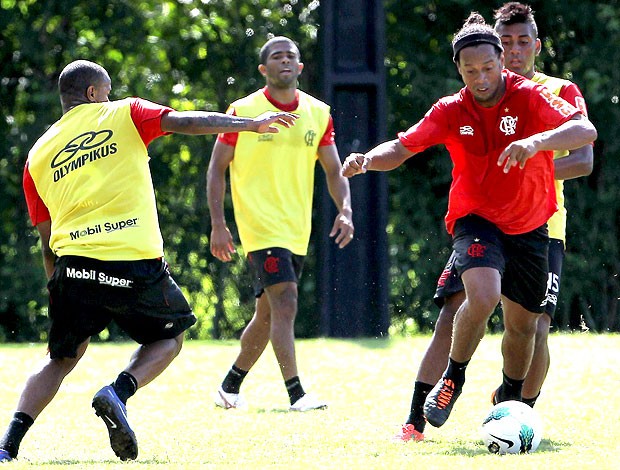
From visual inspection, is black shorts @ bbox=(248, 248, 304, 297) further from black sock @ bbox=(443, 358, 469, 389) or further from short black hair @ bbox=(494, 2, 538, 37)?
black sock @ bbox=(443, 358, 469, 389)

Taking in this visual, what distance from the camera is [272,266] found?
8.52m

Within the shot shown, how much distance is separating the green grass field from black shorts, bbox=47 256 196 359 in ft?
1.89

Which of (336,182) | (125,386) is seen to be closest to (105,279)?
(125,386)

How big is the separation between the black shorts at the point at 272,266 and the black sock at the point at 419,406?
6.42 feet

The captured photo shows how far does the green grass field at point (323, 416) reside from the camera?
236 inches

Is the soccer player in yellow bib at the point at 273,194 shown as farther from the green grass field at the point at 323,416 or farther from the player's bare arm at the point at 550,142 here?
the player's bare arm at the point at 550,142

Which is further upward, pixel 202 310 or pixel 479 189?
pixel 479 189

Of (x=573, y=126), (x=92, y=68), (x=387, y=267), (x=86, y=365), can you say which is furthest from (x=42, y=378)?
(x=387, y=267)

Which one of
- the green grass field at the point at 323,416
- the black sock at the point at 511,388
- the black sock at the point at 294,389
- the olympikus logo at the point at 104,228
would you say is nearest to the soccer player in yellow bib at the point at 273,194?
the black sock at the point at 294,389

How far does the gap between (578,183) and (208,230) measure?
4334mm

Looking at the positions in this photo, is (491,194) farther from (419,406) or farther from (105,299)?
(105,299)

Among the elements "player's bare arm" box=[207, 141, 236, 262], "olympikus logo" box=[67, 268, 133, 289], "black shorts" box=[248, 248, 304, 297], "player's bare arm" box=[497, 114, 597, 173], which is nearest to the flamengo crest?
"player's bare arm" box=[497, 114, 597, 173]

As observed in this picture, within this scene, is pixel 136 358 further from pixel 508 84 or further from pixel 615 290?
pixel 615 290

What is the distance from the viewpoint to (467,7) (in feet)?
51.5
